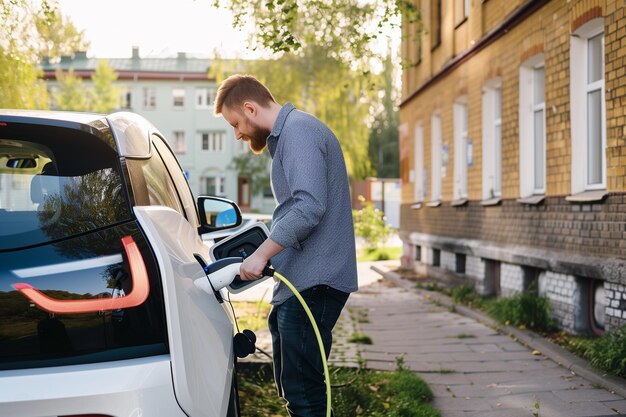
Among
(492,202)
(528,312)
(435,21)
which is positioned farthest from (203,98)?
(528,312)

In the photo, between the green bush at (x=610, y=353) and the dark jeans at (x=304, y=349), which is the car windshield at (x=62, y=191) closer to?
the dark jeans at (x=304, y=349)

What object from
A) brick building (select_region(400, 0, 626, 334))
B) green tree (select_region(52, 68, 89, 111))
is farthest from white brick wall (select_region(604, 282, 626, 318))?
green tree (select_region(52, 68, 89, 111))

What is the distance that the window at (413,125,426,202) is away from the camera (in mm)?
21578

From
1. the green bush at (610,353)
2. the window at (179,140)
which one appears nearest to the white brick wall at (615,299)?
the green bush at (610,353)

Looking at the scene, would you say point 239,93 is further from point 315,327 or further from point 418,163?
point 418,163

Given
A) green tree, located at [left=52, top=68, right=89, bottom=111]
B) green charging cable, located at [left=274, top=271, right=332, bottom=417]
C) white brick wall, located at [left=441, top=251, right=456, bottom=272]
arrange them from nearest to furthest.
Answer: green charging cable, located at [left=274, top=271, right=332, bottom=417]
white brick wall, located at [left=441, top=251, right=456, bottom=272]
green tree, located at [left=52, top=68, right=89, bottom=111]

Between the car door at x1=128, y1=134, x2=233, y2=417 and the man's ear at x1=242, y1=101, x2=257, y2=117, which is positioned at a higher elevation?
the man's ear at x1=242, y1=101, x2=257, y2=117

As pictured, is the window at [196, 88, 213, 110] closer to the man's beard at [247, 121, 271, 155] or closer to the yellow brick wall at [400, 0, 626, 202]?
the yellow brick wall at [400, 0, 626, 202]

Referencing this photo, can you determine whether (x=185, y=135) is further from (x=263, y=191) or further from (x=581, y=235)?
(x=581, y=235)

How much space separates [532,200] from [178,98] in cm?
5341

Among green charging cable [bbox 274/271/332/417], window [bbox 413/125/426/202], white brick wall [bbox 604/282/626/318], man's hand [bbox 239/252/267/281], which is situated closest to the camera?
man's hand [bbox 239/252/267/281]

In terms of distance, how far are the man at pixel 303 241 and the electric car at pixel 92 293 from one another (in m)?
0.78

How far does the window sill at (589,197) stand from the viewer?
9.10 meters

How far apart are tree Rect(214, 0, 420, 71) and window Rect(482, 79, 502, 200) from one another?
108 inches
